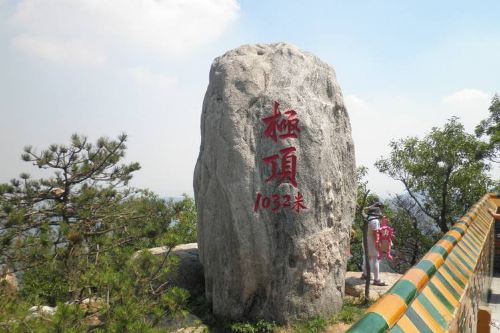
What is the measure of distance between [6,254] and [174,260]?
2072 millimetres

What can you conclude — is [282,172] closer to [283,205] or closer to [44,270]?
[283,205]

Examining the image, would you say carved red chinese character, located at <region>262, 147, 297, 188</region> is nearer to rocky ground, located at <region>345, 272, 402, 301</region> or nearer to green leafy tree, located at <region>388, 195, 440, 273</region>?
rocky ground, located at <region>345, 272, 402, 301</region>

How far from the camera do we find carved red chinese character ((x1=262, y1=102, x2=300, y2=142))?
A: 6570mm

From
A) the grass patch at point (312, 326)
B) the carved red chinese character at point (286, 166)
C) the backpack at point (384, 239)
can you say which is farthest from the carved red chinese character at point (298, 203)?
the backpack at point (384, 239)

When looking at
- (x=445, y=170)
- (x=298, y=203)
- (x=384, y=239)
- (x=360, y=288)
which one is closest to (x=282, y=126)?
(x=298, y=203)

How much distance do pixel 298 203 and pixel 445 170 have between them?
359 inches

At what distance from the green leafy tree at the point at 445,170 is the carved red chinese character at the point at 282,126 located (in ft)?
28.4

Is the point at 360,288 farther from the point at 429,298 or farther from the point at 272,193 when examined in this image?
the point at 429,298

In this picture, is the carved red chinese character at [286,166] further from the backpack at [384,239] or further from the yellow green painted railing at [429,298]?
the yellow green painted railing at [429,298]

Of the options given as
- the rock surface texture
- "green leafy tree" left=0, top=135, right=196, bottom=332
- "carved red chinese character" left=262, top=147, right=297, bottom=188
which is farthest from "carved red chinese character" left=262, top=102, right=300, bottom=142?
"green leafy tree" left=0, top=135, right=196, bottom=332

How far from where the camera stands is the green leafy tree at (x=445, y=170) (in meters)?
13.3

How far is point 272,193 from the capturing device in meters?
6.48

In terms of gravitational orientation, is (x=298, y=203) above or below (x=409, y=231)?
A: above

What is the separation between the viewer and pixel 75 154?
7508mm
